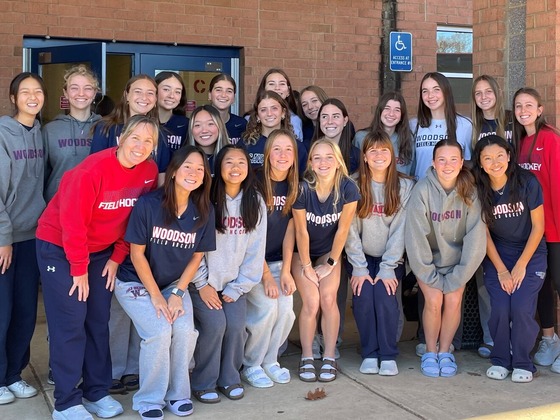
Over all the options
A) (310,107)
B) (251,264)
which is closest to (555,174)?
(310,107)

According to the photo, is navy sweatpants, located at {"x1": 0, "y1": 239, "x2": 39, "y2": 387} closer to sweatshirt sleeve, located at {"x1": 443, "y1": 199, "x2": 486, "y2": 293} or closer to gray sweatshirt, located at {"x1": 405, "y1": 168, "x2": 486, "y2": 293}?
gray sweatshirt, located at {"x1": 405, "y1": 168, "x2": 486, "y2": 293}

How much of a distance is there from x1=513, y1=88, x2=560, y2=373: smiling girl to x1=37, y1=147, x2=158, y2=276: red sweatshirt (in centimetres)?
258

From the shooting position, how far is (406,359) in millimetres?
5371

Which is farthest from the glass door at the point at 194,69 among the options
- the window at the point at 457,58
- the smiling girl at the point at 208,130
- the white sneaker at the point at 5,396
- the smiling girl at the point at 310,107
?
the white sneaker at the point at 5,396

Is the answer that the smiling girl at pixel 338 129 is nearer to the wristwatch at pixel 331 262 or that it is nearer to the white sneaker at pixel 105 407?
the wristwatch at pixel 331 262

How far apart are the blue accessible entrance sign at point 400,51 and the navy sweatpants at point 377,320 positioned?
432 cm

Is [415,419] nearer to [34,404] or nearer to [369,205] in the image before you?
[369,205]

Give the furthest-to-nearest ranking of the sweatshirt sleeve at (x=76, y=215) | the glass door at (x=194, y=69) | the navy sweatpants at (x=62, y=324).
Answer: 1. the glass door at (x=194, y=69)
2. the navy sweatpants at (x=62, y=324)
3. the sweatshirt sleeve at (x=76, y=215)

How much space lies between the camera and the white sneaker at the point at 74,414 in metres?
4.10

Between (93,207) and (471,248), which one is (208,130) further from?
(471,248)

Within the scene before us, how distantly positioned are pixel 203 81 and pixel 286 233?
12.3ft

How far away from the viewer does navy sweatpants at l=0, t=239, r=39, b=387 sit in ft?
14.7

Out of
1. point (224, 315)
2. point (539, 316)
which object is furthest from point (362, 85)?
point (224, 315)

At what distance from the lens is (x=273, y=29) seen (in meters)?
8.36
